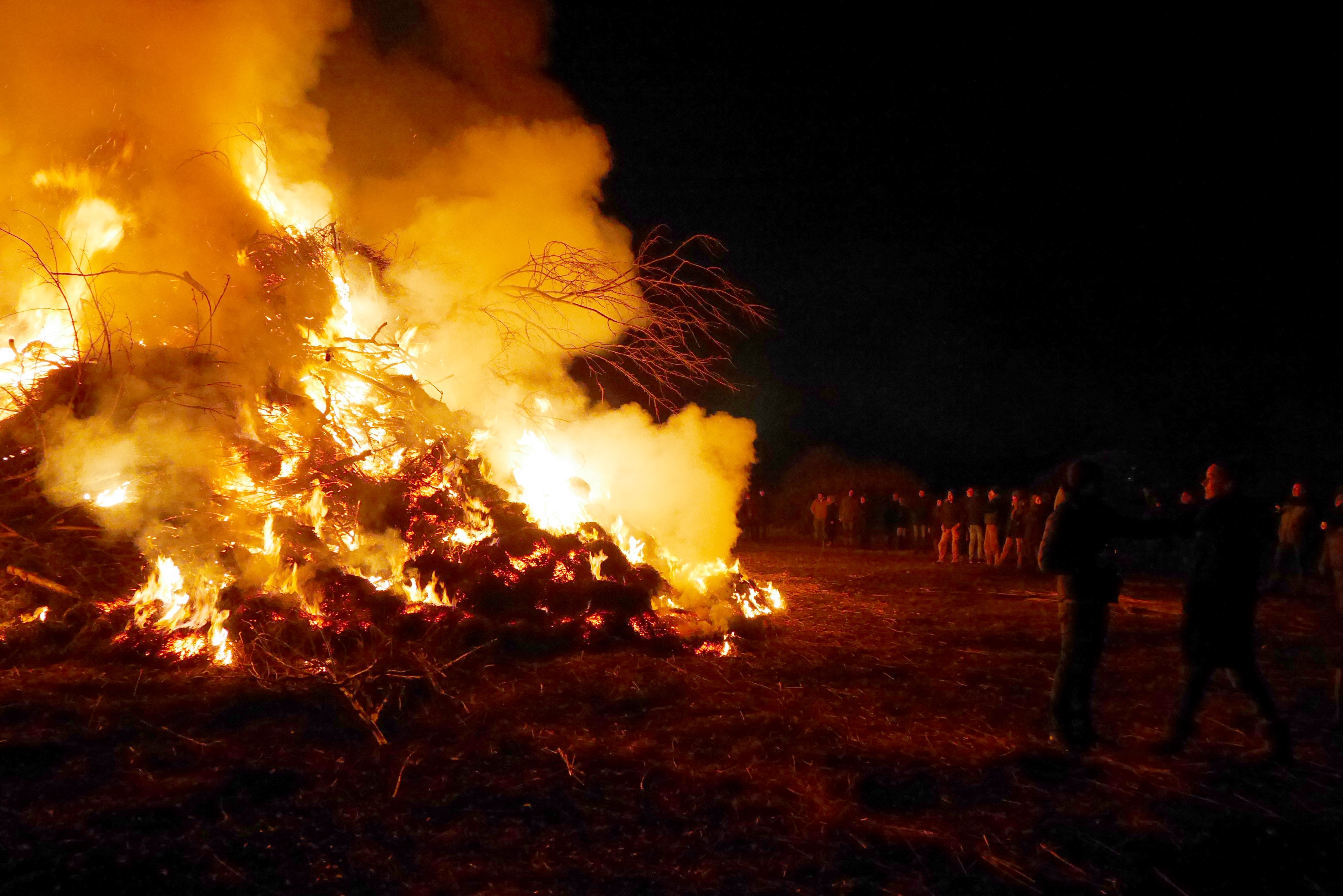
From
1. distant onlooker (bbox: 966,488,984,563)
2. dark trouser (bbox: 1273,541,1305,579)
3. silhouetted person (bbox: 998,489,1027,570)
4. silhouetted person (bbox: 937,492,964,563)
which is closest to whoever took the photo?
dark trouser (bbox: 1273,541,1305,579)

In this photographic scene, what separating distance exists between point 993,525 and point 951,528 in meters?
0.99

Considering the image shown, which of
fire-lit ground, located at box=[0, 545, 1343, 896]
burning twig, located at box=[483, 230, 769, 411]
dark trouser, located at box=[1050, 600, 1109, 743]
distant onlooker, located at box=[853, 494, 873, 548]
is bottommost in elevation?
fire-lit ground, located at box=[0, 545, 1343, 896]

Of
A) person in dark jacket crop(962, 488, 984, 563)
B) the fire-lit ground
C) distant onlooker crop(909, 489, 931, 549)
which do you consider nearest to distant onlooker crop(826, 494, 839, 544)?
distant onlooker crop(909, 489, 931, 549)

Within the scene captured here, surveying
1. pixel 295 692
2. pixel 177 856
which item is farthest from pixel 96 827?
pixel 295 692

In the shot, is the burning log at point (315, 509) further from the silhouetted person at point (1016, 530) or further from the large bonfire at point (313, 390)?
the silhouetted person at point (1016, 530)

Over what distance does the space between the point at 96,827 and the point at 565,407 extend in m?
6.66

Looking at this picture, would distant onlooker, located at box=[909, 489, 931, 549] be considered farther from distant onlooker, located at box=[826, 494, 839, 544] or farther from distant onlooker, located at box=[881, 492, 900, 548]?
distant onlooker, located at box=[826, 494, 839, 544]

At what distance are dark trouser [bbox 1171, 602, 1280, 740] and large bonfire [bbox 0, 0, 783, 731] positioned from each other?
3.73m

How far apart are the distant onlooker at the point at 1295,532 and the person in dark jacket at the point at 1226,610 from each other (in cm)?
814

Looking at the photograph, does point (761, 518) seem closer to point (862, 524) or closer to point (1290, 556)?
point (862, 524)

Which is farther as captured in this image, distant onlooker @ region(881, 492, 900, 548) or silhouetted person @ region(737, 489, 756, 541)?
silhouetted person @ region(737, 489, 756, 541)

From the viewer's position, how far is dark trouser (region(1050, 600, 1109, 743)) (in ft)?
14.7

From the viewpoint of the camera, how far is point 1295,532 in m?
10.8

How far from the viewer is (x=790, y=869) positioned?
3309mm
